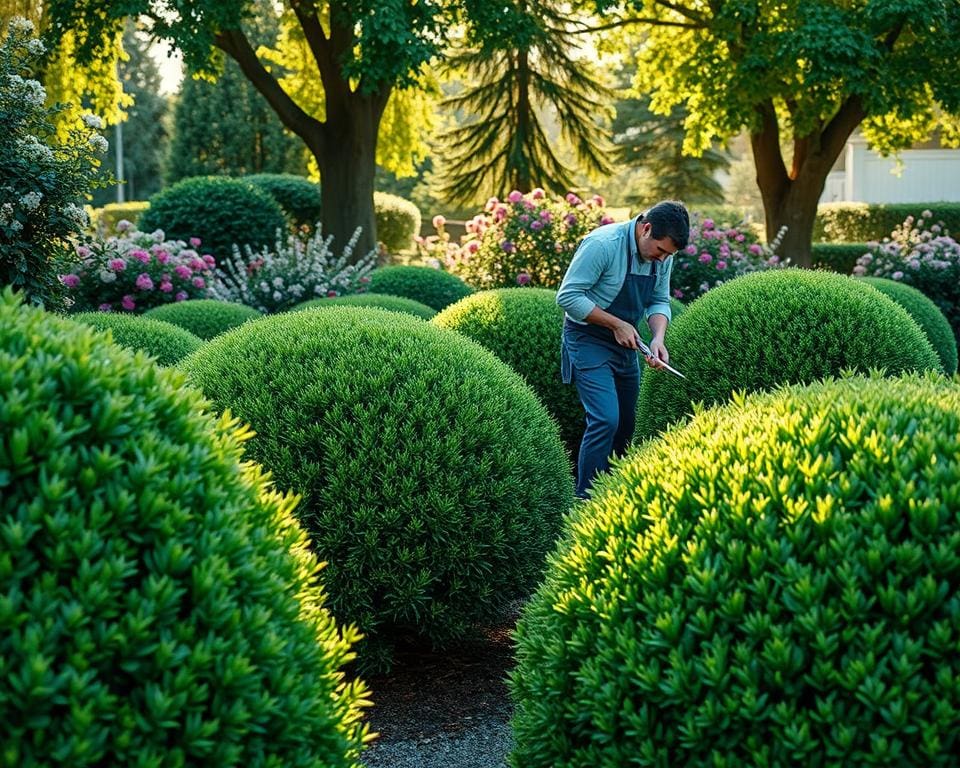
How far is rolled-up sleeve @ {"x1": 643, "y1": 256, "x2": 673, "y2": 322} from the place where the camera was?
6324 mm

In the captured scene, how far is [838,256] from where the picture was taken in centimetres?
Answer: 2222

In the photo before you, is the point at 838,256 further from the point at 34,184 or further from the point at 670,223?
the point at 34,184

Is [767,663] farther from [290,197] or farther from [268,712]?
[290,197]

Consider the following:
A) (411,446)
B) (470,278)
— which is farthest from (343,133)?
(411,446)

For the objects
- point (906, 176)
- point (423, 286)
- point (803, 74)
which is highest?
point (803, 74)

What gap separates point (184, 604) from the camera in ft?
6.28

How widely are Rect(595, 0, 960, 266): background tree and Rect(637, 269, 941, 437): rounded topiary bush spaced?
387 inches

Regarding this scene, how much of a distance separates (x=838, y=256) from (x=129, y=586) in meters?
22.2

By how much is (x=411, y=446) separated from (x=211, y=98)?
30.9 metres

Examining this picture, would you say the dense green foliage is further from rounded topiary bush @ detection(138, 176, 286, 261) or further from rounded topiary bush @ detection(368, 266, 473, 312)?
rounded topiary bush @ detection(368, 266, 473, 312)

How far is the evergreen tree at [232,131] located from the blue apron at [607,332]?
2733 cm

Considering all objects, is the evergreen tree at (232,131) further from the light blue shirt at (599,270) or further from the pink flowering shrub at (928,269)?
the light blue shirt at (599,270)

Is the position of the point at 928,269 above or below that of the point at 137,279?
above

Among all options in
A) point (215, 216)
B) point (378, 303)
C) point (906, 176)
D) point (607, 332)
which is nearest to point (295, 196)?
point (215, 216)
